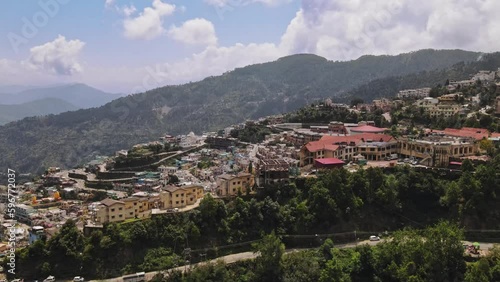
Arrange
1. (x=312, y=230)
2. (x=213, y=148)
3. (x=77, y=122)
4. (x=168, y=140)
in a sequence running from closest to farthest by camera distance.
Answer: (x=312, y=230) → (x=213, y=148) → (x=168, y=140) → (x=77, y=122)

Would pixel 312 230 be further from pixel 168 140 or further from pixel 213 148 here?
pixel 168 140

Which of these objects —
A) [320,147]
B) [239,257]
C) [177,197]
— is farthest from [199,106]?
[239,257]

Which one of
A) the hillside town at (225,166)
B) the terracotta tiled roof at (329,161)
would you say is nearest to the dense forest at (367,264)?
the hillside town at (225,166)

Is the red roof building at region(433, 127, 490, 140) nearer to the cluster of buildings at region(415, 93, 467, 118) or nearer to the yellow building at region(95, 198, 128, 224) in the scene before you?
the cluster of buildings at region(415, 93, 467, 118)

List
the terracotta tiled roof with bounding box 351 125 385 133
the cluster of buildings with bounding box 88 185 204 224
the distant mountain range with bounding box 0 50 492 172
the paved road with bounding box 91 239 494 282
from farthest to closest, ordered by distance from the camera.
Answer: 1. the distant mountain range with bounding box 0 50 492 172
2. the terracotta tiled roof with bounding box 351 125 385 133
3. the cluster of buildings with bounding box 88 185 204 224
4. the paved road with bounding box 91 239 494 282

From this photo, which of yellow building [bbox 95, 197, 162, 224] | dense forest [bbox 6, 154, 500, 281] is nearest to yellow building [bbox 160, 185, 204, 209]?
yellow building [bbox 95, 197, 162, 224]

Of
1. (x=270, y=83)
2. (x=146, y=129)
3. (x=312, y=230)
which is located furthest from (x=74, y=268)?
(x=270, y=83)
